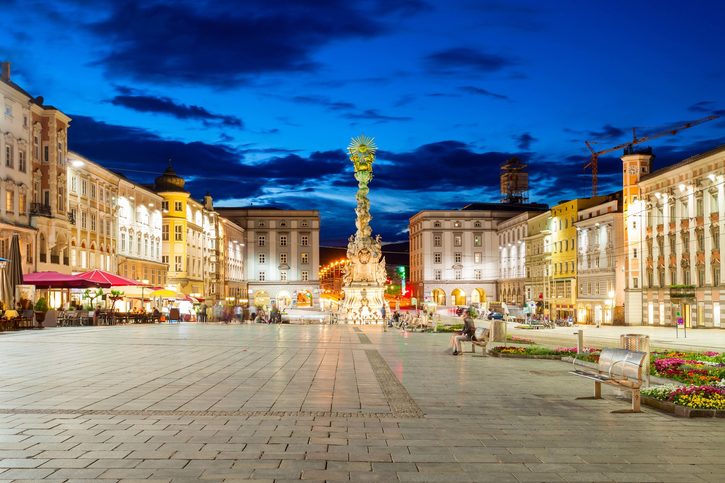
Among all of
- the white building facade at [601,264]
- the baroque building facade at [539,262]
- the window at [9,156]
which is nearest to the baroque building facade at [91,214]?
the window at [9,156]

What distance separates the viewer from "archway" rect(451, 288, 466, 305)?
14838 centimetres

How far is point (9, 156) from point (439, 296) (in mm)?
106682

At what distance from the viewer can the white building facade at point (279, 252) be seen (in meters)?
142

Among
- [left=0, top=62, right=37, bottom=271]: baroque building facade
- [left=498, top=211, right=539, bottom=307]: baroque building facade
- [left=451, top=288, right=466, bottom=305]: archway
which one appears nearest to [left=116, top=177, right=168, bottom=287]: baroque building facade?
[left=0, top=62, right=37, bottom=271]: baroque building facade

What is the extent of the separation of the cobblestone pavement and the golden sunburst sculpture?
178 feet

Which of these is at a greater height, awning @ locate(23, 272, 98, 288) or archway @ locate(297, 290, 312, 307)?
awning @ locate(23, 272, 98, 288)

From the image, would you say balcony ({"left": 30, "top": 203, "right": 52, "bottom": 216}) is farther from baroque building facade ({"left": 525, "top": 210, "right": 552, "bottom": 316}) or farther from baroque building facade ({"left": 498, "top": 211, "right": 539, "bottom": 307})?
baroque building facade ({"left": 498, "top": 211, "right": 539, "bottom": 307})

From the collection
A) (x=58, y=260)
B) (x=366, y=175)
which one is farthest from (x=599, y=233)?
(x=58, y=260)

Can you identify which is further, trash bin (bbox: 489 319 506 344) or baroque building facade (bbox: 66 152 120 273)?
baroque building facade (bbox: 66 152 120 273)

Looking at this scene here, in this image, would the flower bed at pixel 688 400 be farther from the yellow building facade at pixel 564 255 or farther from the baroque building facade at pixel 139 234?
the yellow building facade at pixel 564 255

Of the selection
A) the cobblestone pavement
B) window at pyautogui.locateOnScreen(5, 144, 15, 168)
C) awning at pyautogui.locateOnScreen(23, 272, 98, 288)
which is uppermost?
window at pyautogui.locateOnScreen(5, 144, 15, 168)

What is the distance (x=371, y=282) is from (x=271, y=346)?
38.1 metres

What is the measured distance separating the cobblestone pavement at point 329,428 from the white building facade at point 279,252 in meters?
122

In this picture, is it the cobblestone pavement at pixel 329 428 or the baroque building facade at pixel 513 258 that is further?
the baroque building facade at pixel 513 258
